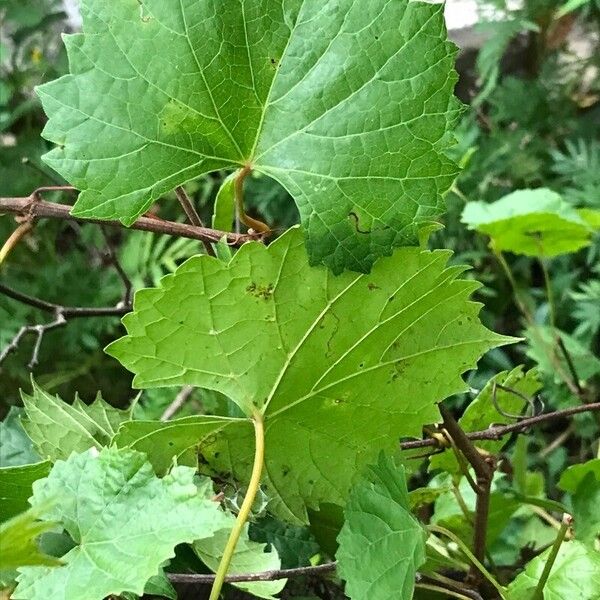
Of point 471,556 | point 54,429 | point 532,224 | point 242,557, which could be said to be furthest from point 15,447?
point 532,224

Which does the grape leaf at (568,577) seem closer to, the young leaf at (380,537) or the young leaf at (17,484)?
the young leaf at (380,537)

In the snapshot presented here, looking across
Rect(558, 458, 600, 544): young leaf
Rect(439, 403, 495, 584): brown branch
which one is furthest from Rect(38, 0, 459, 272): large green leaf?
Rect(558, 458, 600, 544): young leaf

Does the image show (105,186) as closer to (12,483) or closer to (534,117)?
(12,483)

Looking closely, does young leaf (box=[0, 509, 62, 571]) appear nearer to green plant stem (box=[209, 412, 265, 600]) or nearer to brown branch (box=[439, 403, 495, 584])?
green plant stem (box=[209, 412, 265, 600])

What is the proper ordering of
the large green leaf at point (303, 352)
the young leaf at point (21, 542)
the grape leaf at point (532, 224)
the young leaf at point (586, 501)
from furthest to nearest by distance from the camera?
1. the grape leaf at point (532, 224)
2. the young leaf at point (586, 501)
3. the large green leaf at point (303, 352)
4. the young leaf at point (21, 542)

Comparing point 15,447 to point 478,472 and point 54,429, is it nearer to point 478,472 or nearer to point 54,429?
point 54,429

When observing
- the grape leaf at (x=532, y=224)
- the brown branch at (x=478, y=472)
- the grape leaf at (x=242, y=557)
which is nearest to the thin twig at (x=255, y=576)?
the grape leaf at (x=242, y=557)
